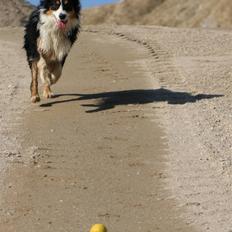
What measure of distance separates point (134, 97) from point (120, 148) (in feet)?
12.8

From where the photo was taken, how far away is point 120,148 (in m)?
11.4

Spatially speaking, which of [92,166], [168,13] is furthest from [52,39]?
[168,13]

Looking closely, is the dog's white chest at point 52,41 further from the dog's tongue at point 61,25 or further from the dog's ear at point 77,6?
the dog's ear at point 77,6

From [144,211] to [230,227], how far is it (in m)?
0.92

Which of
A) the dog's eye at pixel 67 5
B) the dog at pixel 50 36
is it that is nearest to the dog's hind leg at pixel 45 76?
the dog at pixel 50 36

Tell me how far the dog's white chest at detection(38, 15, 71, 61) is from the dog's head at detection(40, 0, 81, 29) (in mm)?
133

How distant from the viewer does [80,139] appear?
1188 centimetres

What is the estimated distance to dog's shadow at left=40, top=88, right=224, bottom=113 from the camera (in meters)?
14.6

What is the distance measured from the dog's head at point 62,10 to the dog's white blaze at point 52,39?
84 mm

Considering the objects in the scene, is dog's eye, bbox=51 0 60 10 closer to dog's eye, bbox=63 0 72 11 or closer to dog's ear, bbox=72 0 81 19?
dog's eye, bbox=63 0 72 11

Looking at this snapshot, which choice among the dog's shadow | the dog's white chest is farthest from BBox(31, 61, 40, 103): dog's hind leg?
the dog's white chest

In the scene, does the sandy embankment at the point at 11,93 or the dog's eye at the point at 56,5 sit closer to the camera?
the sandy embankment at the point at 11,93

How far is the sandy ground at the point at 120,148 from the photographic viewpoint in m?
8.68

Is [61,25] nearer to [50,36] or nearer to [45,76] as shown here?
[50,36]
